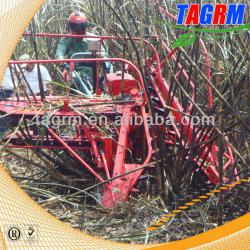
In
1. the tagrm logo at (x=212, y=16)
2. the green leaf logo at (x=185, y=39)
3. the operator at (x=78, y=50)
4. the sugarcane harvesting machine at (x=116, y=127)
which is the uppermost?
the tagrm logo at (x=212, y=16)

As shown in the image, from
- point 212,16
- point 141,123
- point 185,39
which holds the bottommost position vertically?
point 141,123

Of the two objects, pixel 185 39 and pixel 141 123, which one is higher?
pixel 185 39

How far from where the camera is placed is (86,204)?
2.96 m

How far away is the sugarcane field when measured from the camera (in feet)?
8.33

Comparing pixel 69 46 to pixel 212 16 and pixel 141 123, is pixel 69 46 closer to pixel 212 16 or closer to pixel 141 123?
pixel 141 123

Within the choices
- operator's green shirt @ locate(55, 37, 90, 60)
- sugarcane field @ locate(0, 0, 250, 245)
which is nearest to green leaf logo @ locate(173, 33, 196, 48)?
sugarcane field @ locate(0, 0, 250, 245)

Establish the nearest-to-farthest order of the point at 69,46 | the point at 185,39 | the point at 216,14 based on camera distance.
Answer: the point at 216,14 < the point at 185,39 < the point at 69,46

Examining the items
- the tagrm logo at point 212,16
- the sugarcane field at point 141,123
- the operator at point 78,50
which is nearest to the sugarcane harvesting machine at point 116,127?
the sugarcane field at point 141,123

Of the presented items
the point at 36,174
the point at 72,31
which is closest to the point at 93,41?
the point at 72,31

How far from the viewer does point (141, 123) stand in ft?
11.1

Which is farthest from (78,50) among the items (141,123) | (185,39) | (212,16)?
(212,16)

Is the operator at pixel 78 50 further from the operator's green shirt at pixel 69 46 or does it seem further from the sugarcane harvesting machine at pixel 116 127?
the sugarcane harvesting machine at pixel 116 127

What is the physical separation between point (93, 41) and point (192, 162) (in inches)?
40.7

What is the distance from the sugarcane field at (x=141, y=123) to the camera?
8.33 ft
